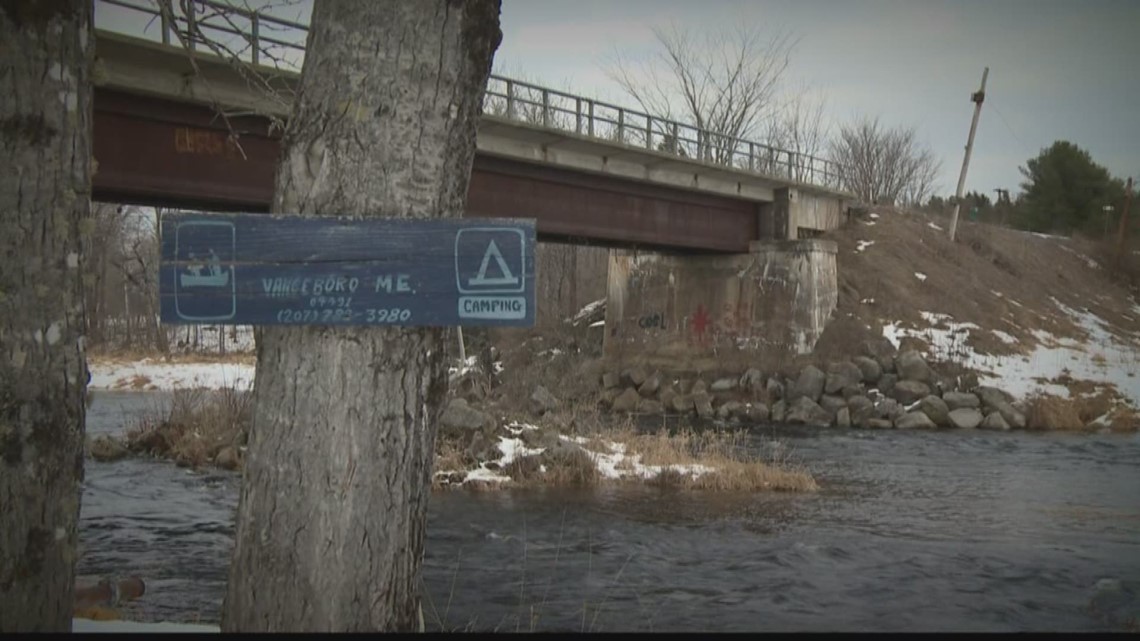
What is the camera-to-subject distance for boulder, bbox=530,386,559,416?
21.6 m

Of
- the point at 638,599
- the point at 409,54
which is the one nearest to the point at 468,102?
the point at 409,54

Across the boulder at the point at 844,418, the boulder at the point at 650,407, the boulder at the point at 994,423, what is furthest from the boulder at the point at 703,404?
the boulder at the point at 994,423

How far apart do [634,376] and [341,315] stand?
27313mm

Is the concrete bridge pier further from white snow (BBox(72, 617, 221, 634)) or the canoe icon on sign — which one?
the canoe icon on sign

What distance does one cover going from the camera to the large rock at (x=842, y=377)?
26.9m

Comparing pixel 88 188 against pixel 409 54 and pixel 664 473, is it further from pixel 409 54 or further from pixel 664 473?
pixel 664 473

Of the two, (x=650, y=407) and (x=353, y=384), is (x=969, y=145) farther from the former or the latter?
(x=353, y=384)

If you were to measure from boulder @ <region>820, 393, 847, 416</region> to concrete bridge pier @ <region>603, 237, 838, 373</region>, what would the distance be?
8.02 feet

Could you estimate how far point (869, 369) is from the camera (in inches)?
1075

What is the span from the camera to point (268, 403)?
3828 millimetres

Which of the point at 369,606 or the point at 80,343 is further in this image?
the point at 80,343

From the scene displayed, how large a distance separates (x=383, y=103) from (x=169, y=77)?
13651 millimetres

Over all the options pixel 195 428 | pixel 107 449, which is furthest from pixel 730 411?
pixel 107 449

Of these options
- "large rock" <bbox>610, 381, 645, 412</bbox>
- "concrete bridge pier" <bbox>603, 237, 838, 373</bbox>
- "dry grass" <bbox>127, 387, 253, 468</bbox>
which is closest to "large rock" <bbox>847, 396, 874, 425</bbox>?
"concrete bridge pier" <bbox>603, 237, 838, 373</bbox>
